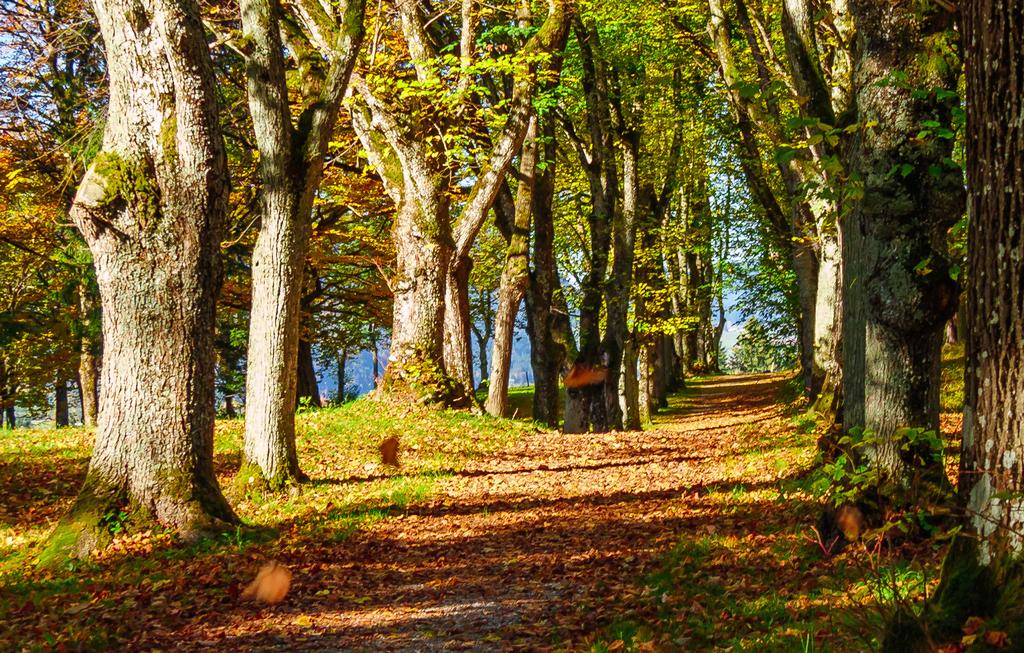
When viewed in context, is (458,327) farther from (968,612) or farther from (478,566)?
(968,612)

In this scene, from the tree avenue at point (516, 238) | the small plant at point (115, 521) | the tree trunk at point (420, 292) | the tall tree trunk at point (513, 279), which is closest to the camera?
the tree avenue at point (516, 238)

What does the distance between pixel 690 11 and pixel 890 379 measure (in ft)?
45.5

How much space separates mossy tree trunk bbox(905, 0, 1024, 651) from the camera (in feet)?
10.9

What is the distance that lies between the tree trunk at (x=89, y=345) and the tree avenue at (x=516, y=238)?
186mm

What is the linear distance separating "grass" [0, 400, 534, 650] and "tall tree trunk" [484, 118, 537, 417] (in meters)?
1.85

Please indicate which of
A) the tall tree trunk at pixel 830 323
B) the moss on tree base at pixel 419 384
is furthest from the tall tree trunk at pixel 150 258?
the tall tree trunk at pixel 830 323

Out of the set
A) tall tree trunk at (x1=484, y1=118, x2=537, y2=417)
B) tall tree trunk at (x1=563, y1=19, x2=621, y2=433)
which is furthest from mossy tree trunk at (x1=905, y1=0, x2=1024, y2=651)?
tall tree trunk at (x1=563, y1=19, x2=621, y2=433)

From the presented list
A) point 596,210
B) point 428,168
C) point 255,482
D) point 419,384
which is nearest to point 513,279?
point 596,210

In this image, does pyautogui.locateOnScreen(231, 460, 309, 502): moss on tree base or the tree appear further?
the tree

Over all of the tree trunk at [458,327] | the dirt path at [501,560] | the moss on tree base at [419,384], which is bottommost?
the dirt path at [501,560]

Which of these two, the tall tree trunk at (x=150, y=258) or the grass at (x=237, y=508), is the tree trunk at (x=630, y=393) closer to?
the grass at (x=237, y=508)

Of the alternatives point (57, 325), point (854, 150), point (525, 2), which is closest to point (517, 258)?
point (525, 2)

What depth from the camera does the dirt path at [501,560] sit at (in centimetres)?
617

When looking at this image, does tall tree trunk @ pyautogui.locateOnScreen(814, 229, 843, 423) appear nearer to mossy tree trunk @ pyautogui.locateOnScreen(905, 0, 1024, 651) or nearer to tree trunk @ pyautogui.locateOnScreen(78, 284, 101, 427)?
mossy tree trunk @ pyautogui.locateOnScreen(905, 0, 1024, 651)
